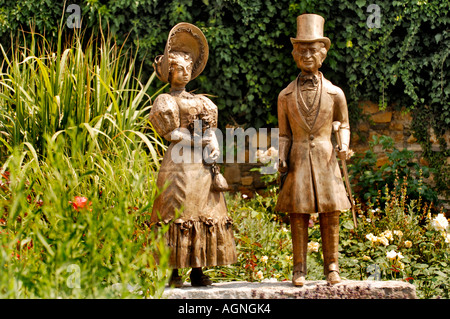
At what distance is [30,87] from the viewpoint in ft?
15.7

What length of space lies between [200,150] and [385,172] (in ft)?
11.5

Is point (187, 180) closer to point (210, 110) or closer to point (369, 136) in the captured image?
point (210, 110)

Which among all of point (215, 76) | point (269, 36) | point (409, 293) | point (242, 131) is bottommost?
point (409, 293)

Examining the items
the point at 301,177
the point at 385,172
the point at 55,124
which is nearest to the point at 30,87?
the point at 55,124

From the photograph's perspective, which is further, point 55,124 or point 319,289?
point 55,124

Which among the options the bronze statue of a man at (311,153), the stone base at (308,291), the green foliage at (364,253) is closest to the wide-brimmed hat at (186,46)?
the bronze statue of a man at (311,153)

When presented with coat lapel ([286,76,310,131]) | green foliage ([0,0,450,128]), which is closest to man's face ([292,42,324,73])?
coat lapel ([286,76,310,131])

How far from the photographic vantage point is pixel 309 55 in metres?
3.35

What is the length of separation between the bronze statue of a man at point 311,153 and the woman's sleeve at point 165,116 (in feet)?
2.38

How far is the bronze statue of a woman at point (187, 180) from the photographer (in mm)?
3223

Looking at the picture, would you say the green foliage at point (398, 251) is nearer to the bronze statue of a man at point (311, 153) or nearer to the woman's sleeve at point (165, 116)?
the bronze statue of a man at point (311, 153)
